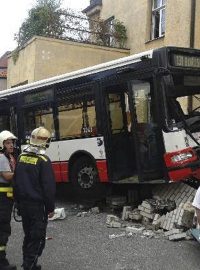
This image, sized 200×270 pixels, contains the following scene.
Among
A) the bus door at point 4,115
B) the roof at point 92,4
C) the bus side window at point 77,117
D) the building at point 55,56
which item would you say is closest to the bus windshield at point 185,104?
the bus side window at point 77,117

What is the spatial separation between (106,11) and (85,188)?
45.2 ft

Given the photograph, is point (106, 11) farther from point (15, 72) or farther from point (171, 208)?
point (171, 208)

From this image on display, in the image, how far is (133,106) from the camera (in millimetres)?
9641

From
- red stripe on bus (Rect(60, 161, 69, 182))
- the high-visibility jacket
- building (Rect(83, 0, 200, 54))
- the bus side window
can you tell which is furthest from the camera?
building (Rect(83, 0, 200, 54))

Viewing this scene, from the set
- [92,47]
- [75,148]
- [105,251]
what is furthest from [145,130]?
[92,47]

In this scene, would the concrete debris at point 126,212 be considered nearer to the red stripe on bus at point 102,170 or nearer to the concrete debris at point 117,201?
the concrete debris at point 117,201

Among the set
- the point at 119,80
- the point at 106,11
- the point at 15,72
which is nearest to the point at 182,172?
the point at 119,80

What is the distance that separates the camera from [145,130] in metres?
9.49

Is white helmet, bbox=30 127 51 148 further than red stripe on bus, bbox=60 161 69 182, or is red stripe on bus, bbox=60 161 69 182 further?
red stripe on bus, bbox=60 161 69 182

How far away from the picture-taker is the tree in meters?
19.4

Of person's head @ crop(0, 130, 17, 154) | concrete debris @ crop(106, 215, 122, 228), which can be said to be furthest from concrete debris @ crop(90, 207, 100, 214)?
person's head @ crop(0, 130, 17, 154)

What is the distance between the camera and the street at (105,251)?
6.70 meters

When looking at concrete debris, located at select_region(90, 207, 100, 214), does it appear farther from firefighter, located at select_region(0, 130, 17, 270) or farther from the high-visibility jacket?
the high-visibility jacket

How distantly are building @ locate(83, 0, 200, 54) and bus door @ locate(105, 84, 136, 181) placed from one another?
6415 mm
